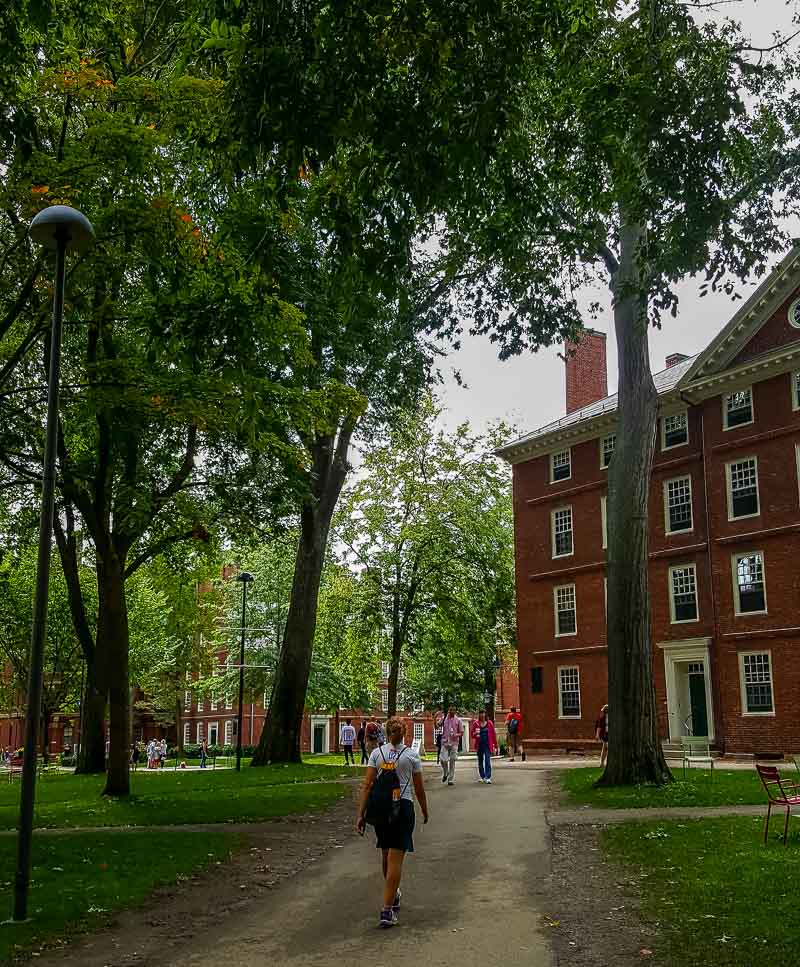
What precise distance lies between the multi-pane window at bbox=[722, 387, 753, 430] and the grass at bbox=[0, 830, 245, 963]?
25293mm

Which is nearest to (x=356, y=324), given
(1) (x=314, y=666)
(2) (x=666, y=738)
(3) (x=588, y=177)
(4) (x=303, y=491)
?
(4) (x=303, y=491)

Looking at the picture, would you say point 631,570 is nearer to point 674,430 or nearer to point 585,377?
point 674,430

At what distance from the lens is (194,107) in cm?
1299

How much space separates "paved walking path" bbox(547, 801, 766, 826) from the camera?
14.6 m

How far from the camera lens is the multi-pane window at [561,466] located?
40.9 meters

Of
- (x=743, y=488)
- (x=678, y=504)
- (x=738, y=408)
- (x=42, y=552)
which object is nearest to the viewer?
(x=42, y=552)

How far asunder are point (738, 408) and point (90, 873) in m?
28.6

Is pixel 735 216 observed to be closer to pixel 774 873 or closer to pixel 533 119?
pixel 533 119

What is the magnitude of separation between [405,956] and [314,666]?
45.1 m

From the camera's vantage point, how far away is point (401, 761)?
352 inches

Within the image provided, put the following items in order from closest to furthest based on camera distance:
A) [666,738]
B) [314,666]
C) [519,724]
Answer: [666,738]
[519,724]
[314,666]

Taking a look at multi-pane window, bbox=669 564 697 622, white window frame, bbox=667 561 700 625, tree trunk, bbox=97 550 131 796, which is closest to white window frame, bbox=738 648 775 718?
white window frame, bbox=667 561 700 625

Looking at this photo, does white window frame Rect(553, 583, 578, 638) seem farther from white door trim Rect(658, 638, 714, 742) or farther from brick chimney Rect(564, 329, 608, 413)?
brick chimney Rect(564, 329, 608, 413)

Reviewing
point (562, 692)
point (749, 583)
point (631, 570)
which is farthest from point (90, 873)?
point (562, 692)
